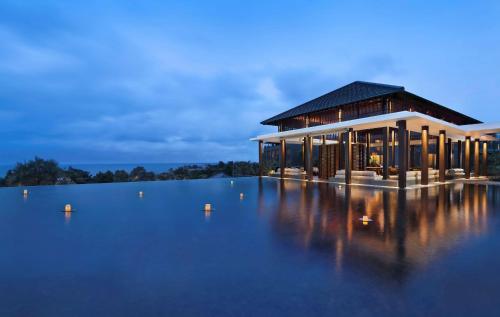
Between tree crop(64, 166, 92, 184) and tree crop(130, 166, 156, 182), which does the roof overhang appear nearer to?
tree crop(130, 166, 156, 182)

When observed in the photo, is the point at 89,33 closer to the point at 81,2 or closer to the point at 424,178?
the point at 81,2

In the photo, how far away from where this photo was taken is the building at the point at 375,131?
1325 cm

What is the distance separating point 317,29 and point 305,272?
3794 centimetres

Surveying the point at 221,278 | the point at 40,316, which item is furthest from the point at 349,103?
the point at 40,316

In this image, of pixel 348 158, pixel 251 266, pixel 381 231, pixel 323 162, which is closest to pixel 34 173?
pixel 251 266

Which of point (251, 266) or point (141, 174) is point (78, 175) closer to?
point (141, 174)

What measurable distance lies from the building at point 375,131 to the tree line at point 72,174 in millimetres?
7168

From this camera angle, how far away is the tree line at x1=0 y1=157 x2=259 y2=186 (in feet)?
52.1

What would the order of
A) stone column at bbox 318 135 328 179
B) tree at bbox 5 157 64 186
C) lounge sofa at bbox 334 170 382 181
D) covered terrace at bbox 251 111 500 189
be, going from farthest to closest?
stone column at bbox 318 135 328 179, tree at bbox 5 157 64 186, lounge sofa at bbox 334 170 382 181, covered terrace at bbox 251 111 500 189

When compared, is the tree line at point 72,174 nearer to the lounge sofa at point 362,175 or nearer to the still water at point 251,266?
the lounge sofa at point 362,175

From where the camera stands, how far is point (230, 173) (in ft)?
83.7

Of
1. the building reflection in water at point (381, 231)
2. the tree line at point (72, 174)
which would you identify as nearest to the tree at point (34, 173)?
the tree line at point (72, 174)

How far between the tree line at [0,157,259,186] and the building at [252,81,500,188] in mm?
7168

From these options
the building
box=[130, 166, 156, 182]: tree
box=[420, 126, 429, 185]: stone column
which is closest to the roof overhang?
the building
